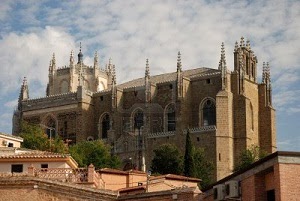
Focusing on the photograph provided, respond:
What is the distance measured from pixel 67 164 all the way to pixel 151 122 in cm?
4194

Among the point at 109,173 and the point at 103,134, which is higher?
the point at 103,134

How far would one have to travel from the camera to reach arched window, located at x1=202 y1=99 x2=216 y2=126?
7150 centimetres

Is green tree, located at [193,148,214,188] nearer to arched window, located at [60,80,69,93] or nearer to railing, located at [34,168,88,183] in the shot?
railing, located at [34,168,88,183]

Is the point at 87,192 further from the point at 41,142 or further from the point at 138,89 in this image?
the point at 138,89

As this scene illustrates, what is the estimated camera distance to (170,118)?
7462 cm

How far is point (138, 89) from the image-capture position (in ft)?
257

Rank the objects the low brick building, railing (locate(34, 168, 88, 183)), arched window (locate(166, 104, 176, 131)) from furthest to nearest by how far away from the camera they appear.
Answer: arched window (locate(166, 104, 176, 131)), railing (locate(34, 168, 88, 183)), the low brick building

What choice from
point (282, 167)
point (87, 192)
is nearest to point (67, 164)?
point (87, 192)

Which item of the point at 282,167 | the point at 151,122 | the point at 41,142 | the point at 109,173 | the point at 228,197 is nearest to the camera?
the point at 282,167

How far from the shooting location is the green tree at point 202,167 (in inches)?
2309

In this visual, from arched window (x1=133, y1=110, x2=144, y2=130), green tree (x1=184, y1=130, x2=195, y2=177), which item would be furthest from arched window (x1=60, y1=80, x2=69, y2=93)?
green tree (x1=184, y1=130, x2=195, y2=177)

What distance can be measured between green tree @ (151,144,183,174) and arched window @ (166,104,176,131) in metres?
8.40

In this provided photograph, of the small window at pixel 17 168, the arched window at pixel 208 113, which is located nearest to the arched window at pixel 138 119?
the arched window at pixel 208 113

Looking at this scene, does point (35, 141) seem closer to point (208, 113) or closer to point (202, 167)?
point (202, 167)
